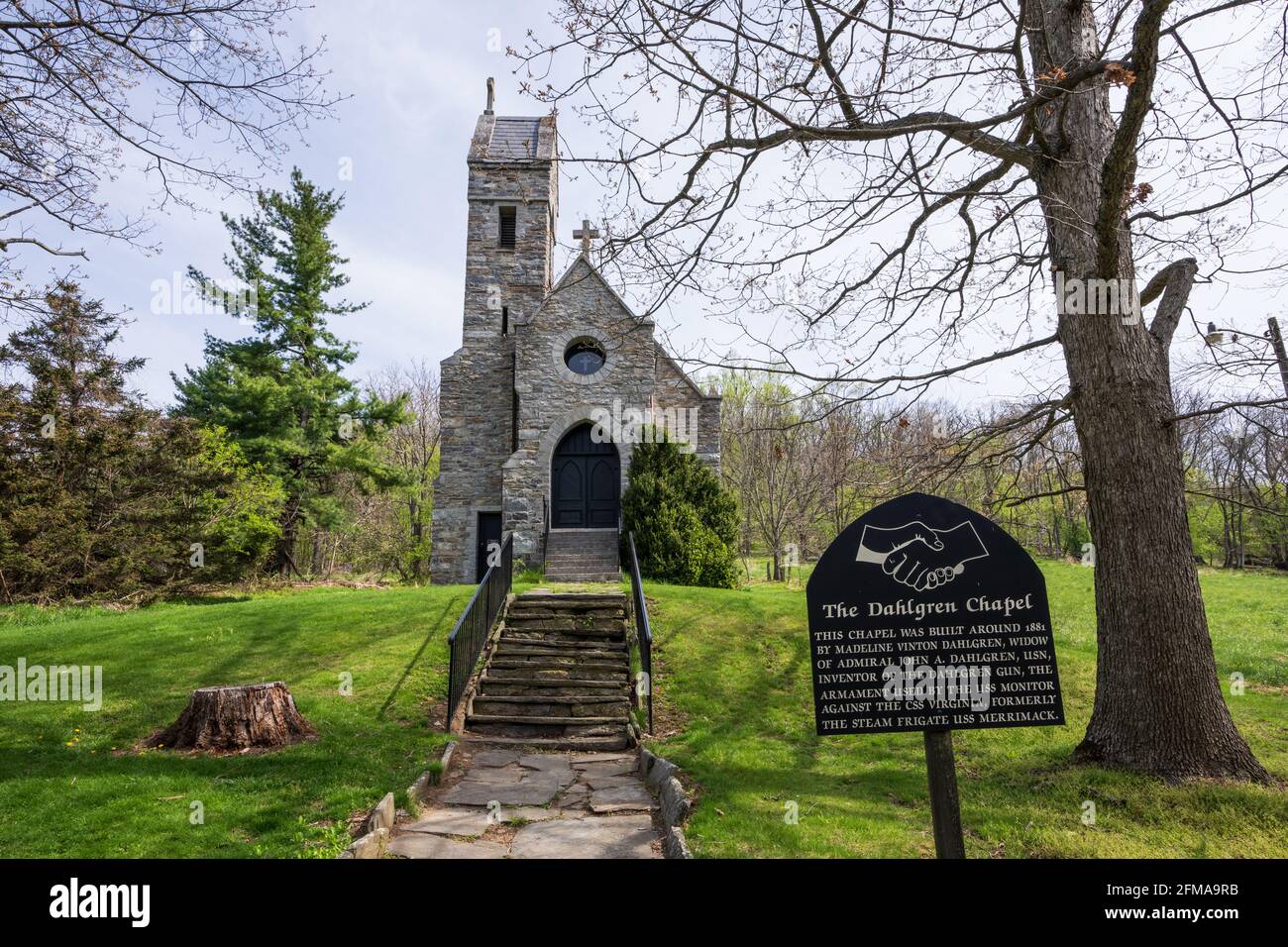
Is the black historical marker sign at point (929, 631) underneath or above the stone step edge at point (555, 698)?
above

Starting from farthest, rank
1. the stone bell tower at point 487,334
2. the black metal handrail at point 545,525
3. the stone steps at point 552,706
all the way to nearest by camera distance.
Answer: the stone bell tower at point 487,334 → the black metal handrail at point 545,525 → the stone steps at point 552,706

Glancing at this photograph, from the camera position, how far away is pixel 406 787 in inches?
221

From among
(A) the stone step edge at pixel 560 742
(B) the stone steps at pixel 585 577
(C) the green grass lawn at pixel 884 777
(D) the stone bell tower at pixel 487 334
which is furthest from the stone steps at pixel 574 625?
(D) the stone bell tower at pixel 487 334

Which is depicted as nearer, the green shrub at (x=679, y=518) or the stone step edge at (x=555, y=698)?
the stone step edge at (x=555, y=698)

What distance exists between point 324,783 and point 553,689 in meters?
3.36

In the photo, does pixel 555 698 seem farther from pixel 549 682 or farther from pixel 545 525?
pixel 545 525

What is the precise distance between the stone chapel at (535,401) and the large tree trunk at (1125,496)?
9.76m

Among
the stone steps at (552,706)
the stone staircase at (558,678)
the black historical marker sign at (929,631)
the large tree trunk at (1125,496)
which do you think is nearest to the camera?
the black historical marker sign at (929,631)

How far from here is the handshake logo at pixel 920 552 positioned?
11.0 feet

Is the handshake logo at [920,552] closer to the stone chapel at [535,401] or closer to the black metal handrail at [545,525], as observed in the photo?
the stone chapel at [535,401]

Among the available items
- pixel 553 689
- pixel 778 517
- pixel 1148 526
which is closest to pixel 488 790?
pixel 553 689

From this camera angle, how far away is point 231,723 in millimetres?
6445

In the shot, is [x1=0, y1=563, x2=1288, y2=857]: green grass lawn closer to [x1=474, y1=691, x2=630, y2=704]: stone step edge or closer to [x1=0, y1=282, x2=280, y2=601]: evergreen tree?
[x1=474, y1=691, x2=630, y2=704]: stone step edge
